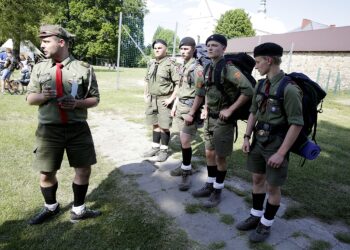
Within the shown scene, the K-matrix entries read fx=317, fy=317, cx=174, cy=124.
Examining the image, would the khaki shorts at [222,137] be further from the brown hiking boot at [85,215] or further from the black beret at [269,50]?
the brown hiking boot at [85,215]

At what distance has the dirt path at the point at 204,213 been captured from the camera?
3.33m

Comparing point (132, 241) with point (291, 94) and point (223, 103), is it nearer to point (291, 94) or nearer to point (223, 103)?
point (223, 103)

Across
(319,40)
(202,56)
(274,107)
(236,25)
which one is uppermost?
(236,25)

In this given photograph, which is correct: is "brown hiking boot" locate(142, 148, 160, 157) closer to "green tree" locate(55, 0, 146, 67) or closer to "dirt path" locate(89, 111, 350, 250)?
"dirt path" locate(89, 111, 350, 250)

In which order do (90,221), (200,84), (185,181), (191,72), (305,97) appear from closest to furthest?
(305,97)
(90,221)
(200,84)
(185,181)
(191,72)

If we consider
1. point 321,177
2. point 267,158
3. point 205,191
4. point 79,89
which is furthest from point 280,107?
point 321,177

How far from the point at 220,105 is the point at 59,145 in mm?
1882

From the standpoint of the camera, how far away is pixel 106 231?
3.40 m

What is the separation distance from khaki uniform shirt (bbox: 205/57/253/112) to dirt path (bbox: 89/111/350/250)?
127cm

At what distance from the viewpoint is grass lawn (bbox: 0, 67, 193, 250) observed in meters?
3.20

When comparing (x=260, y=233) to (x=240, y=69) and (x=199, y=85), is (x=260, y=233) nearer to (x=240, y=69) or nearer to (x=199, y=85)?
(x=240, y=69)

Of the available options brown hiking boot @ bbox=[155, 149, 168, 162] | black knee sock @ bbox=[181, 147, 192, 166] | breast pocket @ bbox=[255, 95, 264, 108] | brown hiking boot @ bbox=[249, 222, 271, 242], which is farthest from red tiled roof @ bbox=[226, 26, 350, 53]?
brown hiking boot @ bbox=[249, 222, 271, 242]

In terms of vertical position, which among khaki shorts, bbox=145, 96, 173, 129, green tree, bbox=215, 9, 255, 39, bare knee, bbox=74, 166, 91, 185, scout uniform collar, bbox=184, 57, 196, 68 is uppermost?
green tree, bbox=215, 9, 255, 39

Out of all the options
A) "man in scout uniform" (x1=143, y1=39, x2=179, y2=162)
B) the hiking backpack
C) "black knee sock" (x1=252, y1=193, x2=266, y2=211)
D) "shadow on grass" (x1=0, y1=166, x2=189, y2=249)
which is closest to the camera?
the hiking backpack
